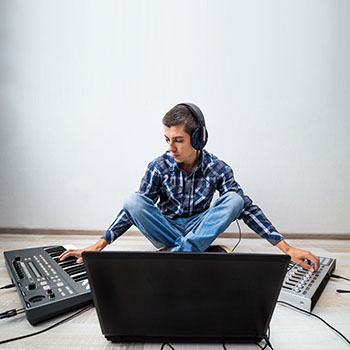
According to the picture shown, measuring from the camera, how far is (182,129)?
4.01ft

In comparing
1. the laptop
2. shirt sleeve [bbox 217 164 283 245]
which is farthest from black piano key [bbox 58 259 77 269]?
shirt sleeve [bbox 217 164 283 245]

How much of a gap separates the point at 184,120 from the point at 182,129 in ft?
0.14

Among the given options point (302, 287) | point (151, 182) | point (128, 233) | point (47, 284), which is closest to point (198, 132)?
point (151, 182)

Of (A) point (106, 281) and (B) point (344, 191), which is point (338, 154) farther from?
(A) point (106, 281)

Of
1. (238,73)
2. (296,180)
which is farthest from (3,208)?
(296,180)

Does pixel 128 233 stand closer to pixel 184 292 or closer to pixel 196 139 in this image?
pixel 196 139

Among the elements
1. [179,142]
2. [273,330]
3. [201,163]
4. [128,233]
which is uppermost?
[179,142]

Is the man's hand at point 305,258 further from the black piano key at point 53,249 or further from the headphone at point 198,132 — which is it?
the black piano key at point 53,249

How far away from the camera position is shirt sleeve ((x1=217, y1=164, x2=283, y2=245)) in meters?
1.16

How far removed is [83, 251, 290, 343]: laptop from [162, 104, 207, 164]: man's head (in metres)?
0.74

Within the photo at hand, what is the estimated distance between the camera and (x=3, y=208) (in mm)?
1885

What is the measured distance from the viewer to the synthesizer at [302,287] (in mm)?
871

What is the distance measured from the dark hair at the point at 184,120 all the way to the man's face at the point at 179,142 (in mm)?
17

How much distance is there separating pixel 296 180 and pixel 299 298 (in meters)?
1.12
